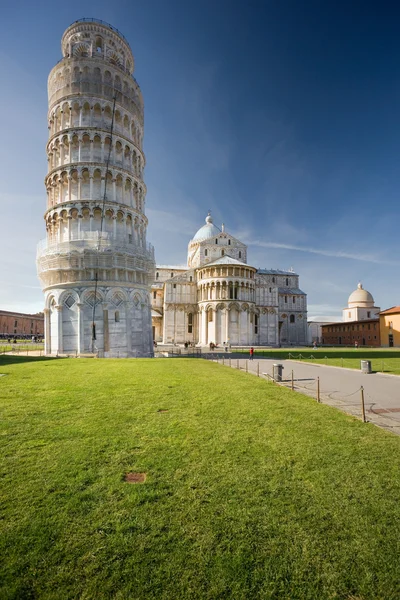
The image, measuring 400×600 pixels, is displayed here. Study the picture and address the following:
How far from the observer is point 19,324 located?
91.1 m

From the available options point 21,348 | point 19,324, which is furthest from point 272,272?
point 19,324

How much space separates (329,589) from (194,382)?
1193 cm

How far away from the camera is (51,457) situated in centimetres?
613

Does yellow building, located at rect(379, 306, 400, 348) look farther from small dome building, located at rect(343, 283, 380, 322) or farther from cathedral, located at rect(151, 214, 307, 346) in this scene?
small dome building, located at rect(343, 283, 380, 322)

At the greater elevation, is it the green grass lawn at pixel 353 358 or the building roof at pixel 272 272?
the building roof at pixel 272 272

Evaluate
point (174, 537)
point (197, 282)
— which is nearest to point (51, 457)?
point (174, 537)

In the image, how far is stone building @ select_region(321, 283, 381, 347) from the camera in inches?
2604

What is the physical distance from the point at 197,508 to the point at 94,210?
115 feet

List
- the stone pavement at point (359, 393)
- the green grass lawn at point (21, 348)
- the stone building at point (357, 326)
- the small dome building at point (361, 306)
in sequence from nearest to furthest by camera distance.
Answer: the stone pavement at point (359, 393)
the green grass lawn at point (21, 348)
the stone building at point (357, 326)
the small dome building at point (361, 306)

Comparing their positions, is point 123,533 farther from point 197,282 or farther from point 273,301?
point 273,301

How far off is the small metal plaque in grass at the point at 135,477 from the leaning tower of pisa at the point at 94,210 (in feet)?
91.1

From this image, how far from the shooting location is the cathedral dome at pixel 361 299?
87875 millimetres

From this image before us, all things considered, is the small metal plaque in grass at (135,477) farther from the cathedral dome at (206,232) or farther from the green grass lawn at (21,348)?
the cathedral dome at (206,232)

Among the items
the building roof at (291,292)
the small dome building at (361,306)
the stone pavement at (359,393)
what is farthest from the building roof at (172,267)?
the stone pavement at (359,393)
